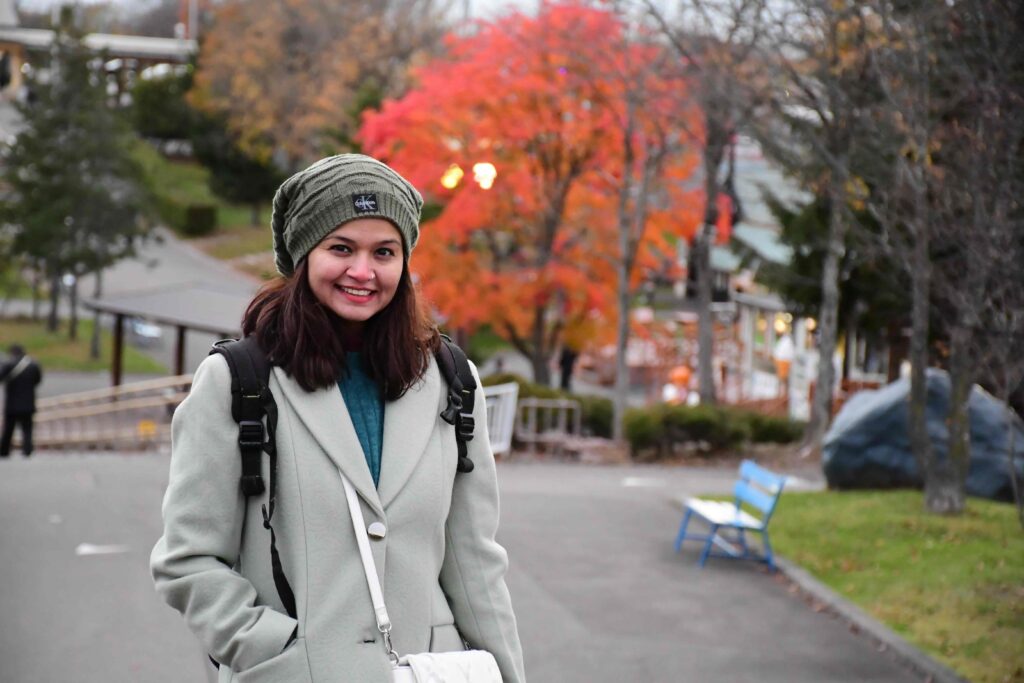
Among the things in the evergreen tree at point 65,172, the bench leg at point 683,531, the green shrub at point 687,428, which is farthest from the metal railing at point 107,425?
the bench leg at point 683,531

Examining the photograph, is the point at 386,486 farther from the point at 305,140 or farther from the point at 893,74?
the point at 305,140

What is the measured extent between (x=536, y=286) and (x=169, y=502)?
70.5ft

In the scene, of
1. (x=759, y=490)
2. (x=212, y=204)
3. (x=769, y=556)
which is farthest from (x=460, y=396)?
(x=212, y=204)

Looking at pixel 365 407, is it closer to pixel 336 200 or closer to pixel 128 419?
pixel 336 200

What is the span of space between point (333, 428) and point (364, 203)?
449 mm

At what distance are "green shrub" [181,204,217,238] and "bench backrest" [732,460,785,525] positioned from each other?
1974 inches

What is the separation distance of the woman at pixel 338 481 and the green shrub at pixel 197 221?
58.0m

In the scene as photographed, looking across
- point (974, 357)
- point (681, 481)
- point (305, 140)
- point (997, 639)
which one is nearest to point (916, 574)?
point (997, 639)

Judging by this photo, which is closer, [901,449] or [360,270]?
[360,270]

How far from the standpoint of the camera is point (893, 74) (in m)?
11.3

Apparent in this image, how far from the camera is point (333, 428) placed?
2.64 m

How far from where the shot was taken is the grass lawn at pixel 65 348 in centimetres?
4069

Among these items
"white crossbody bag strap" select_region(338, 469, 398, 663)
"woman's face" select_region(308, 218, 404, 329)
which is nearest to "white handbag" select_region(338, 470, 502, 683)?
"white crossbody bag strap" select_region(338, 469, 398, 663)

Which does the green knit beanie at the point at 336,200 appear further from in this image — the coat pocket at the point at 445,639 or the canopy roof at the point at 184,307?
the canopy roof at the point at 184,307
